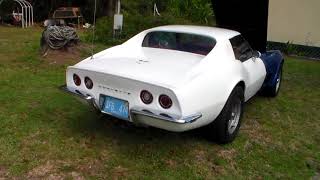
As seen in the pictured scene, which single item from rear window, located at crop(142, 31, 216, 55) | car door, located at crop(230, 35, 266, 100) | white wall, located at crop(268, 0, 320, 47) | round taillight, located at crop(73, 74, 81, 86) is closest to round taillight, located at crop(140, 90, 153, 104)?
round taillight, located at crop(73, 74, 81, 86)

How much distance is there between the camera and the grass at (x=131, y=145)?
4.14 meters

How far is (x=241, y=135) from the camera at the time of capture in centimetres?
532

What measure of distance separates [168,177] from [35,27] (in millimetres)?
12841

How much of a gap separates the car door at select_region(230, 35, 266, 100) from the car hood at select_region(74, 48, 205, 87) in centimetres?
71

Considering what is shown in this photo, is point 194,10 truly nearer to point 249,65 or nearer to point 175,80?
point 249,65

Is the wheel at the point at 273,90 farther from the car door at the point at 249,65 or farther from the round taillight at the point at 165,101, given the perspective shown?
the round taillight at the point at 165,101

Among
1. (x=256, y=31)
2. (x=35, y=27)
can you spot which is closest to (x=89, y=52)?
(x=256, y=31)

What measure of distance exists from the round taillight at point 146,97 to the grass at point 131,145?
0.64 metres

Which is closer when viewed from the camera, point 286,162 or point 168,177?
point 168,177

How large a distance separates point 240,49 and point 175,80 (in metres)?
1.74

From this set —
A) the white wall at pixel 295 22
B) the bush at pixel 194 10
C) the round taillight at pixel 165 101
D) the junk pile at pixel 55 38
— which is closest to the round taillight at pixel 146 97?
the round taillight at pixel 165 101

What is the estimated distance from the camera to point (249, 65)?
5445 mm

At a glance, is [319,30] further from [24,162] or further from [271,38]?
[24,162]

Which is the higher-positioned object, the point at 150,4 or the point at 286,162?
the point at 150,4
